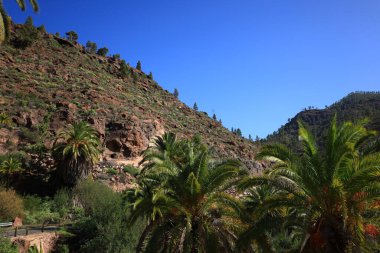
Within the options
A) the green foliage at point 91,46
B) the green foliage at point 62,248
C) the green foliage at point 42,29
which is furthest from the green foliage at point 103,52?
the green foliage at point 62,248

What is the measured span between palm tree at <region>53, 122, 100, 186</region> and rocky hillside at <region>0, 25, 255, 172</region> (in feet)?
19.4

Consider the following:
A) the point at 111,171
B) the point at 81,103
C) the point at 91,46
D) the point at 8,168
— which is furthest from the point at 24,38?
the point at 8,168

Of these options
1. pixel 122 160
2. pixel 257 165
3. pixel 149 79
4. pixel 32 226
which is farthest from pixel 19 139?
pixel 149 79

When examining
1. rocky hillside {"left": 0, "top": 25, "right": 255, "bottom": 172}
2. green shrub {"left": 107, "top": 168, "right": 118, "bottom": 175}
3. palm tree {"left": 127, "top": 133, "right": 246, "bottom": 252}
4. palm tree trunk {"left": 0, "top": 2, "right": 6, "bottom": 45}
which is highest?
rocky hillside {"left": 0, "top": 25, "right": 255, "bottom": 172}

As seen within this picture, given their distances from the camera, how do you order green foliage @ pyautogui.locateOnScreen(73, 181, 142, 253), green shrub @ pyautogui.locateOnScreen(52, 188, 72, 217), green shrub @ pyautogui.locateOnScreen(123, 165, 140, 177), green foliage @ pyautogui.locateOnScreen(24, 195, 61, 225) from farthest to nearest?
green shrub @ pyautogui.locateOnScreen(123, 165, 140, 177) < green shrub @ pyautogui.locateOnScreen(52, 188, 72, 217) < green foliage @ pyautogui.locateOnScreen(24, 195, 61, 225) < green foliage @ pyautogui.locateOnScreen(73, 181, 142, 253)

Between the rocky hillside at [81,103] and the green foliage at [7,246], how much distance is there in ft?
58.0

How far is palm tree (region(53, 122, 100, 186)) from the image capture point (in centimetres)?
3309

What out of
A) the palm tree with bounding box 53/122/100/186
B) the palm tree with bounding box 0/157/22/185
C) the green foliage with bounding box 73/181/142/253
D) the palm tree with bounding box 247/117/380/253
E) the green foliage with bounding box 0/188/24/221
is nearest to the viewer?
the palm tree with bounding box 247/117/380/253

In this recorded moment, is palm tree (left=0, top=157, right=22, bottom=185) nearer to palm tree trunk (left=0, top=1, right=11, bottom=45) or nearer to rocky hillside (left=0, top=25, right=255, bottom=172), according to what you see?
rocky hillside (left=0, top=25, right=255, bottom=172)

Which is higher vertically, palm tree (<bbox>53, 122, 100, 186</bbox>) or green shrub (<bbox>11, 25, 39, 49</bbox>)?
green shrub (<bbox>11, 25, 39, 49</bbox>)

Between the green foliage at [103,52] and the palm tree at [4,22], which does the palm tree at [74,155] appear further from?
the green foliage at [103,52]

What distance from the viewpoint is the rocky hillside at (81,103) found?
44469 millimetres

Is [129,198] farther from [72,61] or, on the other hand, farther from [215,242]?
[72,61]

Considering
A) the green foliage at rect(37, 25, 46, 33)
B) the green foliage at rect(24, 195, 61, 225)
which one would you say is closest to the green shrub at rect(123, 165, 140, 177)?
the green foliage at rect(24, 195, 61, 225)
